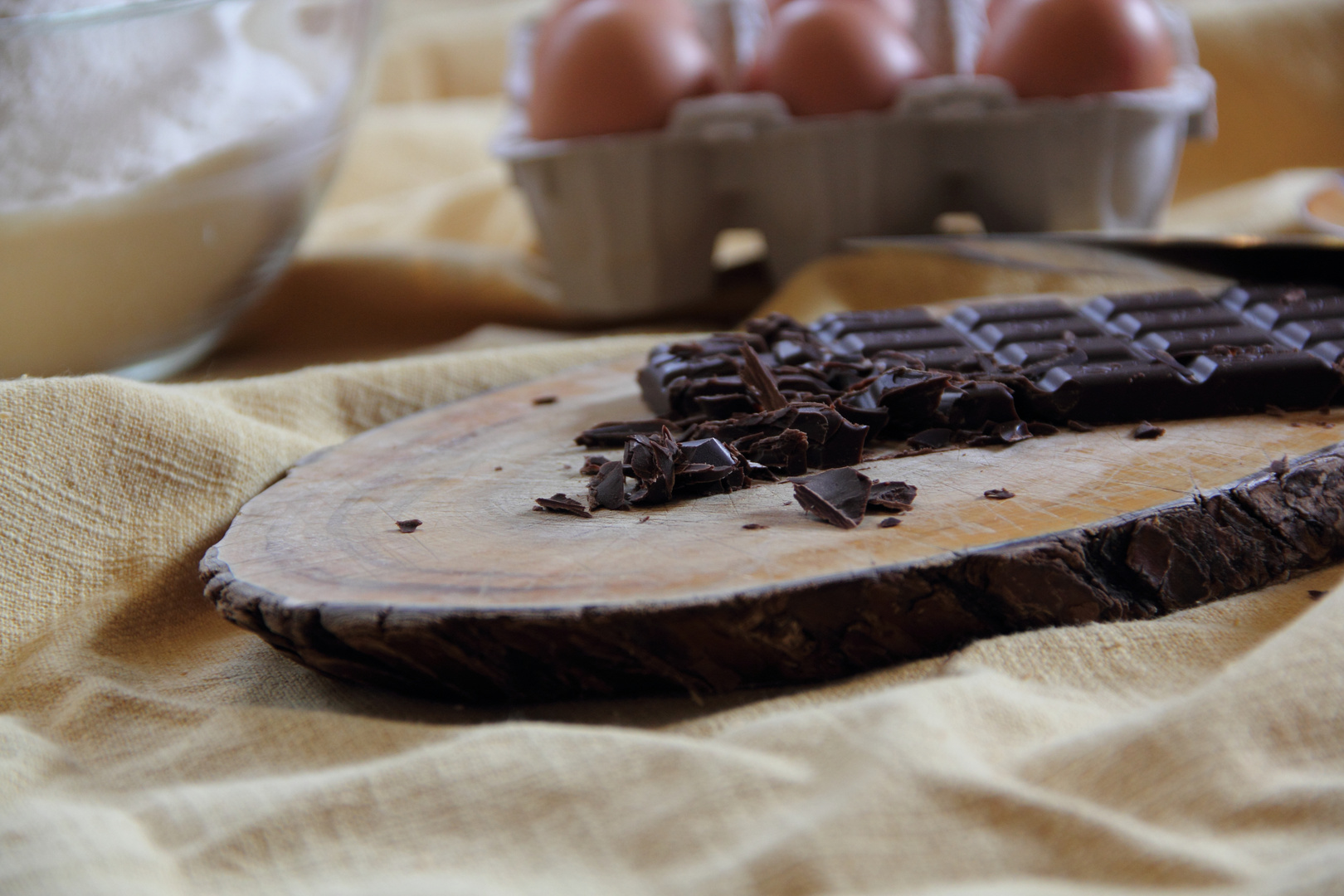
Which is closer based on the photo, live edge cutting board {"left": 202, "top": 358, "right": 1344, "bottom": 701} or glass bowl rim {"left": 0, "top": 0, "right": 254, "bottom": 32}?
live edge cutting board {"left": 202, "top": 358, "right": 1344, "bottom": 701}

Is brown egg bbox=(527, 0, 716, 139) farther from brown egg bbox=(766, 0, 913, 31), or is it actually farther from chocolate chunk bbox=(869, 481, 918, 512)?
chocolate chunk bbox=(869, 481, 918, 512)

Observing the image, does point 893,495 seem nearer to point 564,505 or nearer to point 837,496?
point 837,496

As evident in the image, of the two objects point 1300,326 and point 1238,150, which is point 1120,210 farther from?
point 1238,150

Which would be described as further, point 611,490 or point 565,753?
point 611,490

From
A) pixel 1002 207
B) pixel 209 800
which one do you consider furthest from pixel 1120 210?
pixel 209 800

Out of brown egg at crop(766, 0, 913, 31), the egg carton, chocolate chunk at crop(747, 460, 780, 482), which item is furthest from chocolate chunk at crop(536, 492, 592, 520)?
brown egg at crop(766, 0, 913, 31)

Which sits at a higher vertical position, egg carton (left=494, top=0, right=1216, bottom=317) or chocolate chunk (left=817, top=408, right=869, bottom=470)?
egg carton (left=494, top=0, right=1216, bottom=317)

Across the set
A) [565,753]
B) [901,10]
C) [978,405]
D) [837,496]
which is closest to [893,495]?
[837,496]
